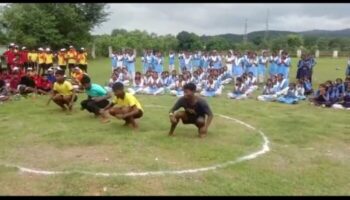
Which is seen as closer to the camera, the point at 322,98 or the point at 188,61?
the point at 322,98

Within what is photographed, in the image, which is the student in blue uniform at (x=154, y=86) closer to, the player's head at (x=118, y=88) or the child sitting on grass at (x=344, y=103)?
the child sitting on grass at (x=344, y=103)

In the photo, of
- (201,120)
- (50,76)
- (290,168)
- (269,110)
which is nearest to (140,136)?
(201,120)

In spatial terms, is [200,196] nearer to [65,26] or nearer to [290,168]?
[290,168]

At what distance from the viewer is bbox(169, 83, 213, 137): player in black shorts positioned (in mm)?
9375

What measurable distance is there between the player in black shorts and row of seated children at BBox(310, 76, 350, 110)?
7.14 m

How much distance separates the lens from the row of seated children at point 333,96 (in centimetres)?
1495

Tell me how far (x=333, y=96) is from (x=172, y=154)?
9087 mm

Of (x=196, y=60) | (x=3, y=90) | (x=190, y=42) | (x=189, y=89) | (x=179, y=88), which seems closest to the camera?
(x=189, y=89)

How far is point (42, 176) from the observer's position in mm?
6902

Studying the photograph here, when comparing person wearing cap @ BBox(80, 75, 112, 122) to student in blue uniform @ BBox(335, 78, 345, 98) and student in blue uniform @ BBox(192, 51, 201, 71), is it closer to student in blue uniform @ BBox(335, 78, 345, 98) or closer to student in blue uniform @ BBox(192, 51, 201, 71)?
student in blue uniform @ BBox(335, 78, 345, 98)

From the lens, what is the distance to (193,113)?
31.2 ft

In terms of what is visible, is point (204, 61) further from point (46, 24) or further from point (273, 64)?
point (46, 24)

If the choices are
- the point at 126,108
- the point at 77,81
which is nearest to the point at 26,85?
the point at 77,81

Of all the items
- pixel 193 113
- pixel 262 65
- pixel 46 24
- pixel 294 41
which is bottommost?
pixel 193 113
